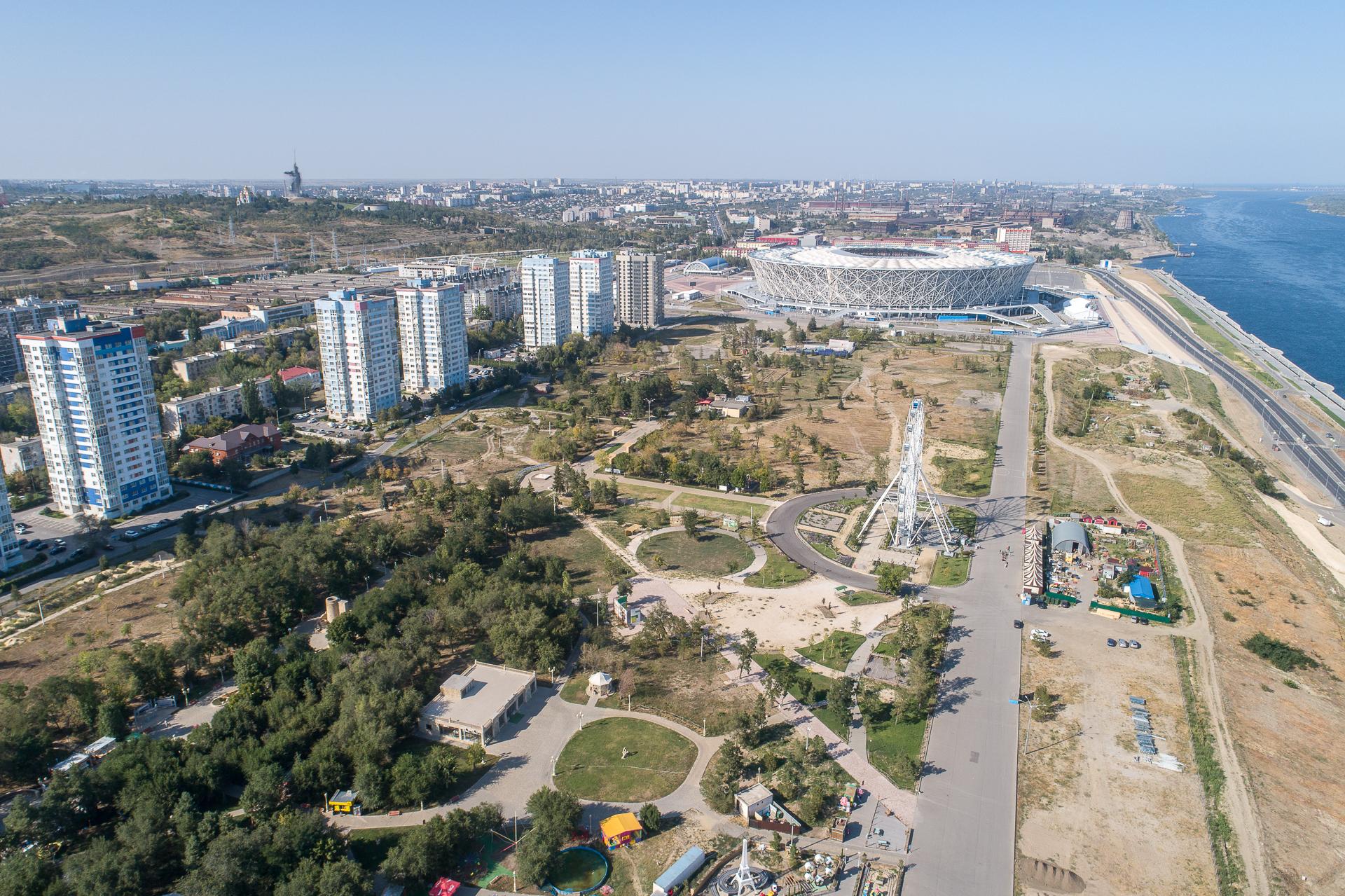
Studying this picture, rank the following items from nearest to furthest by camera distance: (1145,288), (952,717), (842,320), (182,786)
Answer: (182,786), (952,717), (842,320), (1145,288)

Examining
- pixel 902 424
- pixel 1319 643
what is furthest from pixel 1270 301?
pixel 1319 643

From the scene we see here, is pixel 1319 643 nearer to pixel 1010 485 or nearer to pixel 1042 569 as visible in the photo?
pixel 1042 569

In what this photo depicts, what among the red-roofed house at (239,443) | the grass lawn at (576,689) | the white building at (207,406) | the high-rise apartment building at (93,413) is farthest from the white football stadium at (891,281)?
the grass lawn at (576,689)

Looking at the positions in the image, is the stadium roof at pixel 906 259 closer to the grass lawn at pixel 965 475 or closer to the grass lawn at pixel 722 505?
the grass lawn at pixel 965 475

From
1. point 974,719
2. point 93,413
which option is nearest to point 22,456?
point 93,413

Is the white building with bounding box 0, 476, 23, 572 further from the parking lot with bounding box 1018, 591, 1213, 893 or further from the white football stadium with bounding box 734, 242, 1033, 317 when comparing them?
the white football stadium with bounding box 734, 242, 1033, 317

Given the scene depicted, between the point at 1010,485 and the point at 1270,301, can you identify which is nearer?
the point at 1010,485
